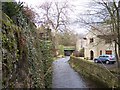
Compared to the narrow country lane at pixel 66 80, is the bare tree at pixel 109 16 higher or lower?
higher

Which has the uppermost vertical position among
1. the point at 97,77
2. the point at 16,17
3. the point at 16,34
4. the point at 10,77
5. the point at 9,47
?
the point at 16,17

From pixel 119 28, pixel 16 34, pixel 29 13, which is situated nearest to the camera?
pixel 16 34

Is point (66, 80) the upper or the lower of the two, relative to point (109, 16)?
lower

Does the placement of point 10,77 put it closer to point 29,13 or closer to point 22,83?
point 22,83

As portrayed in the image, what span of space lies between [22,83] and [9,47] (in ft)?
3.07

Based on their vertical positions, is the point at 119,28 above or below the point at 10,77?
above

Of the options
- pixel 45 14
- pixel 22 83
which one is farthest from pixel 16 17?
pixel 45 14

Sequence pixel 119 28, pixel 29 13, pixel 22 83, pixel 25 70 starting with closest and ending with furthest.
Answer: pixel 22 83
pixel 25 70
pixel 29 13
pixel 119 28

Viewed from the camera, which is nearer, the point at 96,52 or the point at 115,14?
the point at 115,14

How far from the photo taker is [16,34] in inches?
120

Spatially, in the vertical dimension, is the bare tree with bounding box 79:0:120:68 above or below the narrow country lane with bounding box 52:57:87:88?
above

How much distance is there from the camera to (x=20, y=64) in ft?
10.5

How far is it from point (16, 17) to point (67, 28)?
9292 millimetres

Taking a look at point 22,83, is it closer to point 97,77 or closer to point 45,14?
point 45,14
